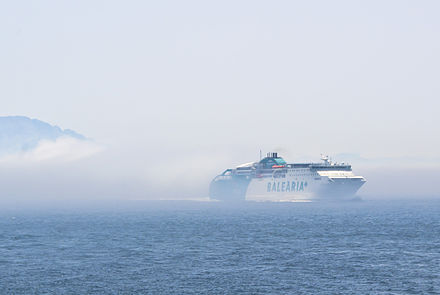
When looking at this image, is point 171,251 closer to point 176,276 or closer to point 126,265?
point 126,265

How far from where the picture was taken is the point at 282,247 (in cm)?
8369

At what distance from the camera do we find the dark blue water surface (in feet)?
186

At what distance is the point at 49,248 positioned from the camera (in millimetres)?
85250

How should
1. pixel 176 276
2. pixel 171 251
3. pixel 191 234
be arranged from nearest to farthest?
1. pixel 176 276
2. pixel 171 251
3. pixel 191 234

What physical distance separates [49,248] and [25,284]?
1083 inches

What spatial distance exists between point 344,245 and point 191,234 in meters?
28.3

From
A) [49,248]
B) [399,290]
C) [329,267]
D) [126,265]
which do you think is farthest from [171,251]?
[399,290]

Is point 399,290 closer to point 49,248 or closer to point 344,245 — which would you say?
point 344,245

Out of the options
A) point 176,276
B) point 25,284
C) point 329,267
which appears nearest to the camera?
point 25,284

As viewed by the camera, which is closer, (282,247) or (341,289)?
(341,289)

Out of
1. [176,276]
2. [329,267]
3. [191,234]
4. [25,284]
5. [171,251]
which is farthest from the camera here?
[191,234]

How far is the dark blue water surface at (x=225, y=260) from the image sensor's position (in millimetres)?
56750

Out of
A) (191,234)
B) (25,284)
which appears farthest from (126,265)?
(191,234)

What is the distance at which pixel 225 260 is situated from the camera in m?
72.0
